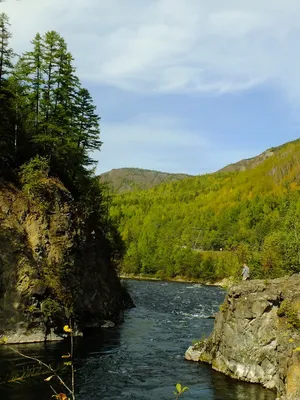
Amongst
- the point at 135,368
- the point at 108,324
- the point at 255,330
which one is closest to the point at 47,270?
the point at 108,324

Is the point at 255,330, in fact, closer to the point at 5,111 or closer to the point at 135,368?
the point at 135,368

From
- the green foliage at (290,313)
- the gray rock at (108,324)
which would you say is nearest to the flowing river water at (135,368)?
the gray rock at (108,324)

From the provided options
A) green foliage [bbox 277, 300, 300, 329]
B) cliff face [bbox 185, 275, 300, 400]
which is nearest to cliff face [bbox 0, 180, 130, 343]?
cliff face [bbox 185, 275, 300, 400]

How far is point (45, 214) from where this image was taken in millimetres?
39812

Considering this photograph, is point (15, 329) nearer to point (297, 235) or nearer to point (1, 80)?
point (1, 80)

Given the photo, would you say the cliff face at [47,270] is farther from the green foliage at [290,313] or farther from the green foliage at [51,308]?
the green foliage at [290,313]

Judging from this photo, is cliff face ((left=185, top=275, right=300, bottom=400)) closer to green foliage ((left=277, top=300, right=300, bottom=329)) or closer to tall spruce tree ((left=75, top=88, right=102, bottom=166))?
green foliage ((left=277, top=300, right=300, bottom=329))

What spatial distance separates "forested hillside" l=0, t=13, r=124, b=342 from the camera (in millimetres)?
35500

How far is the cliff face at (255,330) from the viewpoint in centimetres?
2422

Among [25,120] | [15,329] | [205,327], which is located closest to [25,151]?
[25,120]

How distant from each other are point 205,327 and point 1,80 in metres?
32.3

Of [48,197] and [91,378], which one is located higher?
[48,197]

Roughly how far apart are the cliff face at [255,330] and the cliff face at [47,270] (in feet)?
43.8

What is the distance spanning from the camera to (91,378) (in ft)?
82.6
